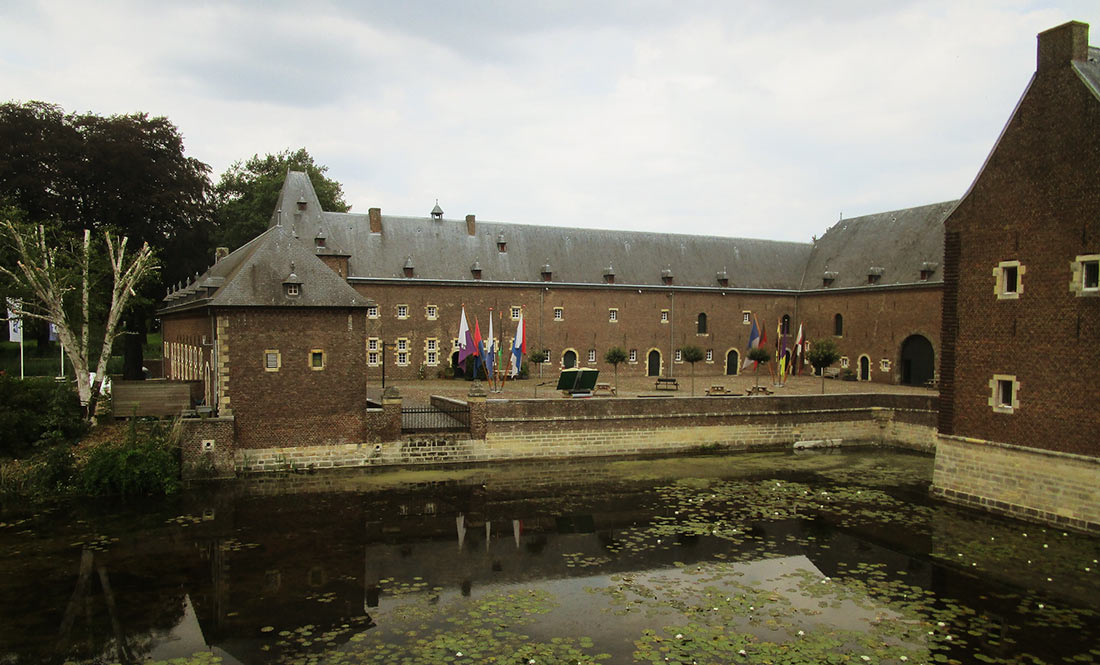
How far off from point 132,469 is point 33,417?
308 cm

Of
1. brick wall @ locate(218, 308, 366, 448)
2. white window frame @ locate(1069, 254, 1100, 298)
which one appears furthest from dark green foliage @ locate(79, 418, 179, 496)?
white window frame @ locate(1069, 254, 1100, 298)

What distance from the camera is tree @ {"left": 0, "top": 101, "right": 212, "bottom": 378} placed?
91.7 feet

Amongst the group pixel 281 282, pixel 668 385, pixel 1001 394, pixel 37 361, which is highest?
pixel 281 282

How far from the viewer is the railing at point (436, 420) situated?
66.3 feet

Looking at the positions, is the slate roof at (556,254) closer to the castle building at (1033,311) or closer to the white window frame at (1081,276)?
the castle building at (1033,311)

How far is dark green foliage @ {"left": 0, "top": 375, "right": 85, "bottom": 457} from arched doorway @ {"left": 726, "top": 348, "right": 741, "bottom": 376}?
2953 centimetres

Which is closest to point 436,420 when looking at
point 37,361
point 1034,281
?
point 1034,281

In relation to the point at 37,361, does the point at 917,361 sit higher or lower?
higher

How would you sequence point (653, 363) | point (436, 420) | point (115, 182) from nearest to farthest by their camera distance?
1. point (436, 420)
2. point (115, 182)
3. point (653, 363)

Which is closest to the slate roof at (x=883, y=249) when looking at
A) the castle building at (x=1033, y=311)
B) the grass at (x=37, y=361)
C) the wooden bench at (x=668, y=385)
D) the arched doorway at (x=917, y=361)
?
the arched doorway at (x=917, y=361)

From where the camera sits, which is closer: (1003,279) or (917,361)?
(1003,279)

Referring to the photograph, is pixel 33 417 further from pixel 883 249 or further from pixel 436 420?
pixel 883 249

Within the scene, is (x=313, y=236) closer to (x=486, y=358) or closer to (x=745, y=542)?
(x=486, y=358)

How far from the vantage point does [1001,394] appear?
15.5 metres
